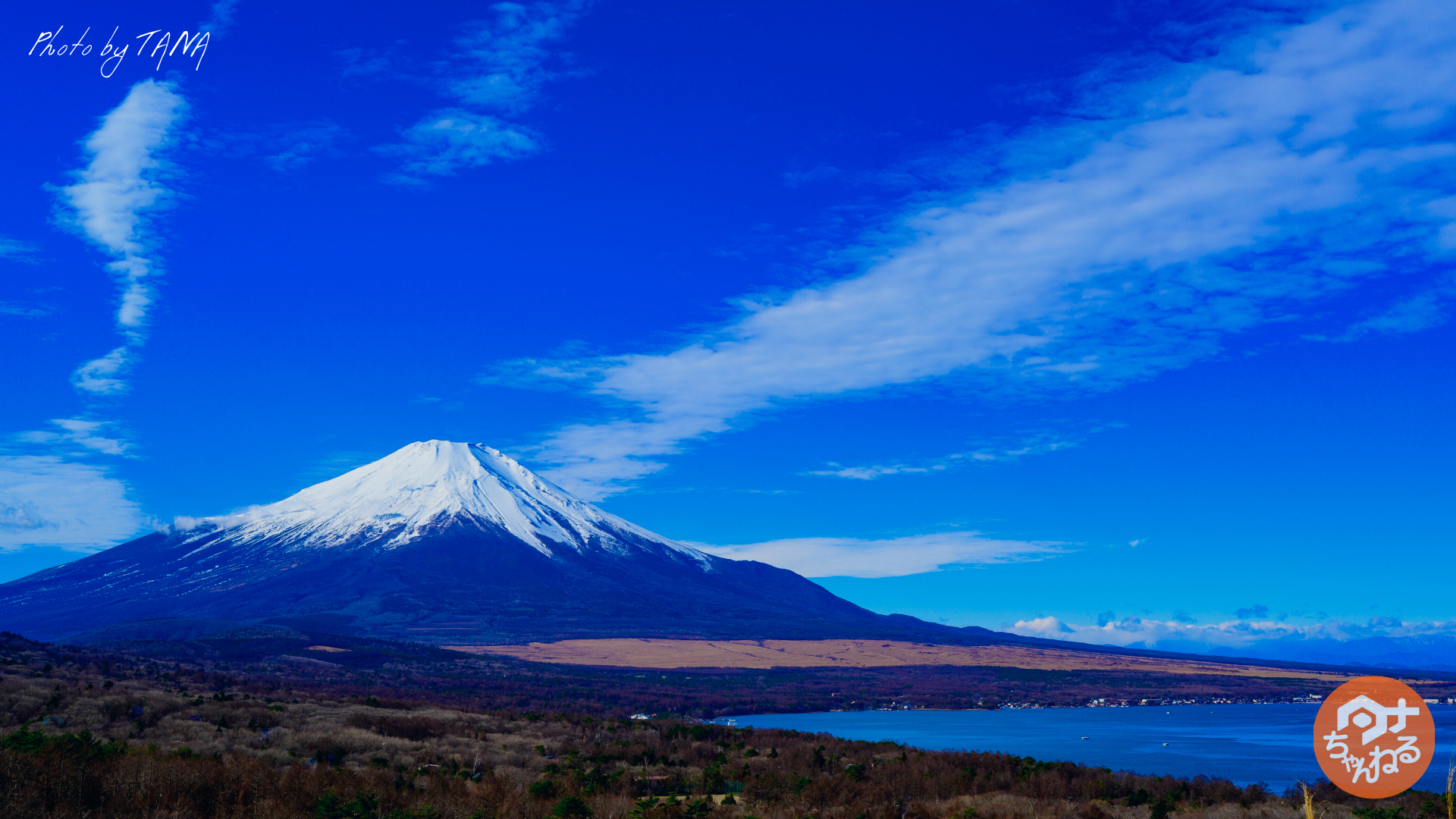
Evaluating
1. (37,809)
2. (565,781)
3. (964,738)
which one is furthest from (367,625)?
(37,809)

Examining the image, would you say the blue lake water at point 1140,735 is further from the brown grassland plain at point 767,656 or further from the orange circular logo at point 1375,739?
the brown grassland plain at point 767,656

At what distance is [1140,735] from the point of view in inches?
3371

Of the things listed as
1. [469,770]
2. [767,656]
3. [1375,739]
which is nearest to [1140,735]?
[1375,739]


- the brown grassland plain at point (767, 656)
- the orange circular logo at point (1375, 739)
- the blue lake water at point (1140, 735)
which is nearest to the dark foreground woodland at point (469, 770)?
the orange circular logo at point (1375, 739)

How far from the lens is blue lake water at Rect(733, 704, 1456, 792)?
2226 inches

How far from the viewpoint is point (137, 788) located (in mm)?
17672

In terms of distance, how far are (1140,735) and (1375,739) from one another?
211 feet

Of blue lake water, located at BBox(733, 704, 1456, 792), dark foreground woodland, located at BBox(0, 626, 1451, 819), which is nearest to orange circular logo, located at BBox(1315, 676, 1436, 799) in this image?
dark foreground woodland, located at BBox(0, 626, 1451, 819)

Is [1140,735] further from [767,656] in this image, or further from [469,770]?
[767,656]

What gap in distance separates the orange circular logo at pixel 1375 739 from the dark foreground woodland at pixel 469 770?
116 centimetres

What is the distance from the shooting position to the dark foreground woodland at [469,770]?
18828 mm

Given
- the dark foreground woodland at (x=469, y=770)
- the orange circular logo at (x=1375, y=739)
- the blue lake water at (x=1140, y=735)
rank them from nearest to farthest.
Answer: the orange circular logo at (x=1375, y=739)
the dark foreground woodland at (x=469, y=770)
the blue lake water at (x=1140, y=735)

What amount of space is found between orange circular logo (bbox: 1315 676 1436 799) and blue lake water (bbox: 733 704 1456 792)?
11.0 feet

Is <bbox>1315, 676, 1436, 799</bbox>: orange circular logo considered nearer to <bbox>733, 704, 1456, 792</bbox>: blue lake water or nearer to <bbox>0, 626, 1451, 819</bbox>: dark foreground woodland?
<bbox>0, 626, 1451, 819</bbox>: dark foreground woodland
